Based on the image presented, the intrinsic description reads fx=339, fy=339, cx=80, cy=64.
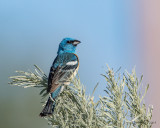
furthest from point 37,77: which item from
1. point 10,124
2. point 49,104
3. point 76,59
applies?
point 10,124

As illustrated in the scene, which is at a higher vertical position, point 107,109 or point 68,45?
point 68,45

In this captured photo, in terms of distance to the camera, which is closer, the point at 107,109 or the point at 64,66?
the point at 107,109

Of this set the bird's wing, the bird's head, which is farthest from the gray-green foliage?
the bird's head

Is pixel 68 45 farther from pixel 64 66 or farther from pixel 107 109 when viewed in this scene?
pixel 107 109

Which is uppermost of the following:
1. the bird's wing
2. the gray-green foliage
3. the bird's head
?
the bird's head

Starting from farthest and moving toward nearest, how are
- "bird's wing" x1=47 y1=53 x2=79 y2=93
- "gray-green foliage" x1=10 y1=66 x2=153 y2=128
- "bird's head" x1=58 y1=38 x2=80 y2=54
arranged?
"bird's head" x1=58 y1=38 x2=80 y2=54 < "bird's wing" x1=47 y1=53 x2=79 y2=93 < "gray-green foliage" x1=10 y1=66 x2=153 y2=128

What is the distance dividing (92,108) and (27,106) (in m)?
8.06

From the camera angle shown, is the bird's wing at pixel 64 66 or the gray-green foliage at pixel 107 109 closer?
the gray-green foliage at pixel 107 109

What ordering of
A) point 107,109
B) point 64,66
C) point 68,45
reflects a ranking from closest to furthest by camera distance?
point 107,109
point 64,66
point 68,45

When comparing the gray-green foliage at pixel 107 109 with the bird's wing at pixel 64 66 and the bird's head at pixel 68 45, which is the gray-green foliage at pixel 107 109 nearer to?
the bird's wing at pixel 64 66

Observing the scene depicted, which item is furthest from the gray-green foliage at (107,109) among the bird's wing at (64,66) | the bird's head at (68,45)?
the bird's head at (68,45)

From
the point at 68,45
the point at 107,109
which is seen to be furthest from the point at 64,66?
the point at 107,109

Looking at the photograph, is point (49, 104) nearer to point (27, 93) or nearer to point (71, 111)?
point (71, 111)

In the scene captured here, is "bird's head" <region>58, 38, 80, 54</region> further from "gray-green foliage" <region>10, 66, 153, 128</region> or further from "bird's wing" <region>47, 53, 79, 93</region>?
"gray-green foliage" <region>10, 66, 153, 128</region>
